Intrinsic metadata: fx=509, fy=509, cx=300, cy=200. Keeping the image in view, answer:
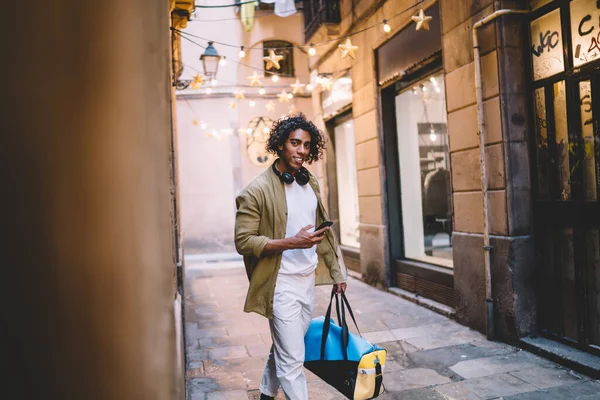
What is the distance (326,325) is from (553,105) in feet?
11.7

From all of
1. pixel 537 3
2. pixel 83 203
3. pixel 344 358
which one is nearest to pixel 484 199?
pixel 537 3

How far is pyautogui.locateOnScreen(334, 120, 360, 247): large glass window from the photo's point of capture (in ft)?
37.0

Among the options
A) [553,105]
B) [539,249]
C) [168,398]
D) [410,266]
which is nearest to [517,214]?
[539,249]

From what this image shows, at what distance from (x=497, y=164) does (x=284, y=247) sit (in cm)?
341

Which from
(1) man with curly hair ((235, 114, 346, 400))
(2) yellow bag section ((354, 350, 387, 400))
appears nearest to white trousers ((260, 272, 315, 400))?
(1) man with curly hair ((235, 114, 346, 400))

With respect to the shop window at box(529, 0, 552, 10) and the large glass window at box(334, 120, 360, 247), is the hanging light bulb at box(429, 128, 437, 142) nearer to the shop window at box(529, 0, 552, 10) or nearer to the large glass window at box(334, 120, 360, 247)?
the large glass window at box(334, 120, 360, 247)

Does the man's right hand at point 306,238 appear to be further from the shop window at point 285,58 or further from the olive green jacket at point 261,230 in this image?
the shop window at point 285,58

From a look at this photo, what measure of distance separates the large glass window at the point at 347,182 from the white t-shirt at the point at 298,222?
7742mm

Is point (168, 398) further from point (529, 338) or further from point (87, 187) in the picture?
point (529, 338)

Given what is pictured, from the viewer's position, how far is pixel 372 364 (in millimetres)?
2973

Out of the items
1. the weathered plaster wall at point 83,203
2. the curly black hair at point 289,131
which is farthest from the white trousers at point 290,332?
the weathered plaster wall at point 83,203

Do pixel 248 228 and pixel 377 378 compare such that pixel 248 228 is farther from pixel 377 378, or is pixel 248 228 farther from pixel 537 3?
pixel 537 3

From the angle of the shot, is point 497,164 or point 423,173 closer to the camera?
point 497,164

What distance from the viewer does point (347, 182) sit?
1174 cm
